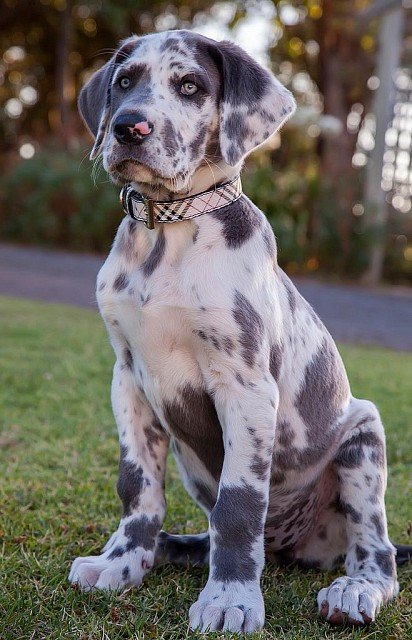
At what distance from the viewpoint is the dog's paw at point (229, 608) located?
236 centimetres

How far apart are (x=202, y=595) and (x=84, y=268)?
10668 millimetres

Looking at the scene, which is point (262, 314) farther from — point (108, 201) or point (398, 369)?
point (108, 201)

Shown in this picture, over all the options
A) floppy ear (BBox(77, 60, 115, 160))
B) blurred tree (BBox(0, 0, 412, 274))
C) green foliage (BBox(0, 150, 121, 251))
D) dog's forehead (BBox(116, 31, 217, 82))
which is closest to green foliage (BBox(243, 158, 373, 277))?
blurred tree (BBox(0, 0, 412, 274))

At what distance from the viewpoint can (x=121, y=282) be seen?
8.87 feet

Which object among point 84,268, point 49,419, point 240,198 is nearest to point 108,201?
point 84,268

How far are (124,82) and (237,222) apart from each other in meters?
0.64

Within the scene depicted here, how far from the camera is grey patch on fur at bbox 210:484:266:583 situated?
98.3 inches

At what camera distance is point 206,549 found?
2938mm

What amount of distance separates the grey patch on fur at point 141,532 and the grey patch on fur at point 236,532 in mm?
332

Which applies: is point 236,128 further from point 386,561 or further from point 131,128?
point 386,561

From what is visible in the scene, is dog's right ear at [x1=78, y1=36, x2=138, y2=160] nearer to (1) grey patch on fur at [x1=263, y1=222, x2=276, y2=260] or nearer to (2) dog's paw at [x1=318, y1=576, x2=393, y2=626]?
(1) grey patch on fur at [x1=263, y1=222, x2=276, y2=260]

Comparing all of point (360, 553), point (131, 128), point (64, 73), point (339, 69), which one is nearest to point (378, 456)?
point (360, 553)

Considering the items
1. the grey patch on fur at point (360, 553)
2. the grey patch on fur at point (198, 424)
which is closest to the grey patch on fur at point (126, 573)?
the grey patch on fur at point (198, 424)

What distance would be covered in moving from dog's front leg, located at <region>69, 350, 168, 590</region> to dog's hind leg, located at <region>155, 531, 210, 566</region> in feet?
0.36
